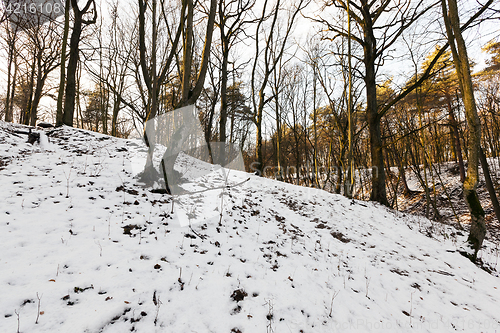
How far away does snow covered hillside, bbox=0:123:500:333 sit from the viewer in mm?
2082

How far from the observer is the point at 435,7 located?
19.9ft

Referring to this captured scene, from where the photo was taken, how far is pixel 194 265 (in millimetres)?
2947

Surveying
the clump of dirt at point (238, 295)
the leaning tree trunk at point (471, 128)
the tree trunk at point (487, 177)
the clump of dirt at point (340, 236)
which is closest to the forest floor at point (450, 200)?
the tree trunk at point (487, 177)

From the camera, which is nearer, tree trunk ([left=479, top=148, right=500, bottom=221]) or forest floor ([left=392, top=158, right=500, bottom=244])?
tree trunk ([left=479, top=148, right=500, bottom=221])

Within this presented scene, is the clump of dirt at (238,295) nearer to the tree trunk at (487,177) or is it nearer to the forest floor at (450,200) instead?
the tree trunk at (487,177)

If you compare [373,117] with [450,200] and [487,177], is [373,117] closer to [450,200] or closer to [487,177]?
[487,177]

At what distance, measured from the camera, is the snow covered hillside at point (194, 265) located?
6.83 ft

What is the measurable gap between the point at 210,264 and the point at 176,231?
0.99m

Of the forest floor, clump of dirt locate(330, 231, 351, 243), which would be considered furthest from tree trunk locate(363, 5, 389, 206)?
clump of dirt locate(330, 231, 351, 243)

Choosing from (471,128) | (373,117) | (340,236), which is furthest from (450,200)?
(340,236)

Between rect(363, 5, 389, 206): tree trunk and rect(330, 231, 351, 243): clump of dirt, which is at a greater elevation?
rect(363, 5, 389, 206): tree trunk

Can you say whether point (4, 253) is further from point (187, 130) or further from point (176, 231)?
point (187, 130)

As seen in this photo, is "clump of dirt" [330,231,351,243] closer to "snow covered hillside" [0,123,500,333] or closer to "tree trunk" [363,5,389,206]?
"snow covered hillside" [0,123,500,333]

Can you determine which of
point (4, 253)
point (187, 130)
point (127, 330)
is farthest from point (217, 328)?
point (187, 130)
